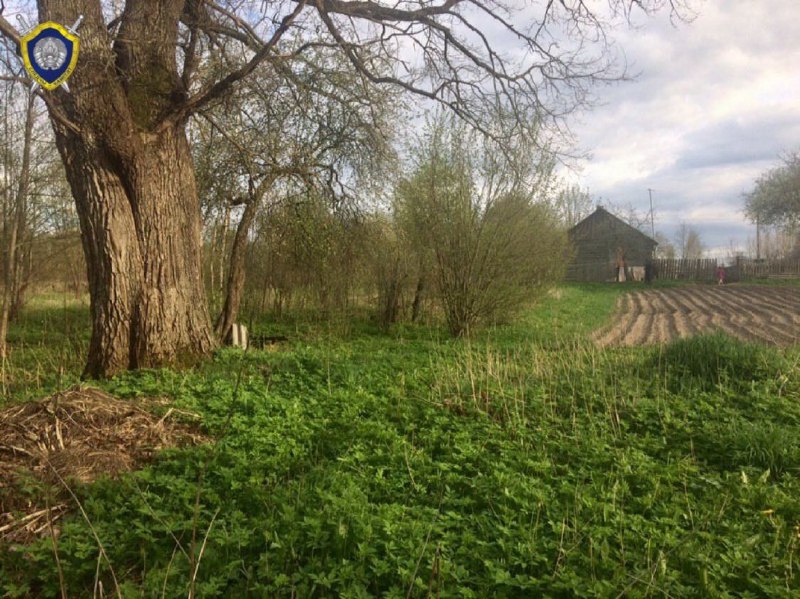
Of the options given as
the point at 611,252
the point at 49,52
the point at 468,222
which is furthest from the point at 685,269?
the point at 49,52

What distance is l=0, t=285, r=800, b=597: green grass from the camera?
2895 millimetres

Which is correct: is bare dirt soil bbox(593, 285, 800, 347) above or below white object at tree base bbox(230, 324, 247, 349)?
below

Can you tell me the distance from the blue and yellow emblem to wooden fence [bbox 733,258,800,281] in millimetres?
42775

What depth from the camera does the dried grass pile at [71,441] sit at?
357 cm

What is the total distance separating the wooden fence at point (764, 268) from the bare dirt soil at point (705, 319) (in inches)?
619

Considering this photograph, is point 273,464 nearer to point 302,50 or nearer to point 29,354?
point 302,50

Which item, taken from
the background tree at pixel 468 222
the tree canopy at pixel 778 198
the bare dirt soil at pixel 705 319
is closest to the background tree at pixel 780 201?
the tree canopy at pixel 778 198

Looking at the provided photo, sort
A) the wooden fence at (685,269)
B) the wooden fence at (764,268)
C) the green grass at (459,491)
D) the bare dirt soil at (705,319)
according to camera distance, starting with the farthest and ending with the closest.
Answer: the wooden fence at (685,269) → the wooden fence at (764,268) → the bare dirt soil at (705,319) → the green grass at (459,491)

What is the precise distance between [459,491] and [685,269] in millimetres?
42311

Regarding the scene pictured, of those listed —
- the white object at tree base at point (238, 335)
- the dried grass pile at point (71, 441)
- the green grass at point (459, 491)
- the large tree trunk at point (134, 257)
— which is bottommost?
the green grass at point (459, 491)

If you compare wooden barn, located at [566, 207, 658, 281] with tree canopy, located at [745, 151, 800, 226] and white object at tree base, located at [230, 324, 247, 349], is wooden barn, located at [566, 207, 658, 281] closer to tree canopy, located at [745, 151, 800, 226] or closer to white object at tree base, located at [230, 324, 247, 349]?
tree canopy, located at [745, 151, 800, 226]

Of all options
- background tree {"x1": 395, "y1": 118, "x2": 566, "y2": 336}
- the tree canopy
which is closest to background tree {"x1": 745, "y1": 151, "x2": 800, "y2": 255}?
the tree canopy

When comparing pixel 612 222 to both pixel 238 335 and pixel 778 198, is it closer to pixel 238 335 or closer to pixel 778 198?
pixel 778 198

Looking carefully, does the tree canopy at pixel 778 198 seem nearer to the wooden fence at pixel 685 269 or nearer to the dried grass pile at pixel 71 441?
the wooden fence at pixel 685 269
